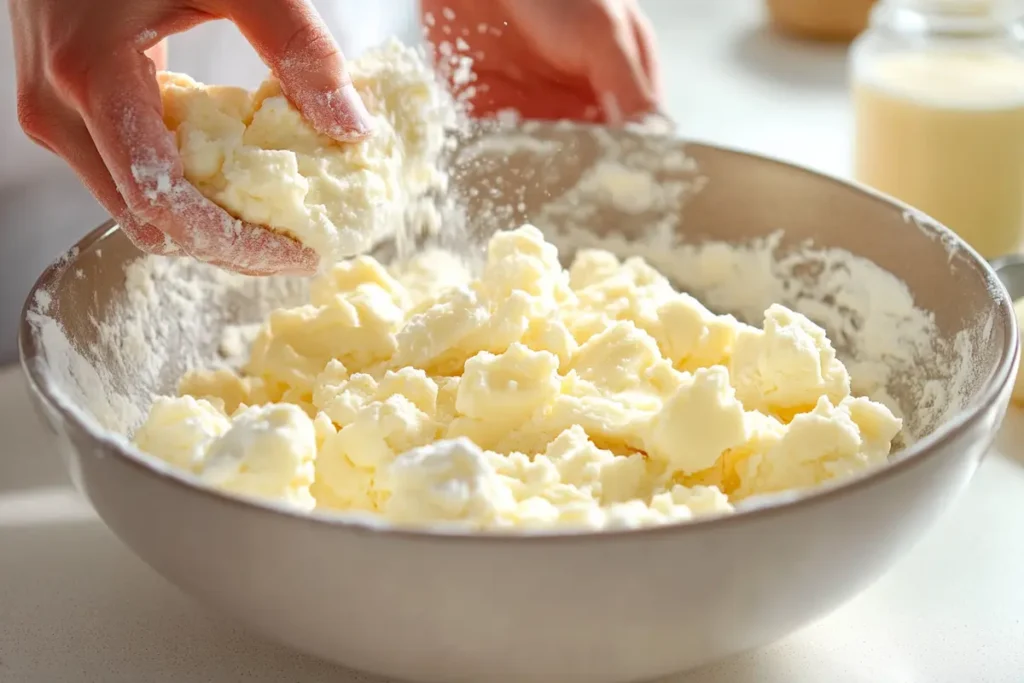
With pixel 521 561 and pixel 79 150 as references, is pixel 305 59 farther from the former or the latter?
pixel 521 561

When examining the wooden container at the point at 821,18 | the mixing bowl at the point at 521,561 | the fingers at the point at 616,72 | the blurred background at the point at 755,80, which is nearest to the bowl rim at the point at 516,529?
the mixing bowl at the point at 521,561

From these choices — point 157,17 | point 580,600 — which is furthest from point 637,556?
point 157,17

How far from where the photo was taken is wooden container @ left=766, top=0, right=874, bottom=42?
8.23 ft

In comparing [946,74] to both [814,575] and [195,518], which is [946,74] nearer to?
[814,575]

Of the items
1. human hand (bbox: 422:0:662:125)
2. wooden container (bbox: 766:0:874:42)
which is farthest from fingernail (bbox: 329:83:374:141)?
wooden container (bbox: 766:0:874:42)

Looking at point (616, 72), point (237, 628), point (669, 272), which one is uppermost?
point (616, 72)

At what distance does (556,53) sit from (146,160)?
773 millimetres

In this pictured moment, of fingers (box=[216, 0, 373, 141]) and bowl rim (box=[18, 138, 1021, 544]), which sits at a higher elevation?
fingers (box=[216, 0, 373, 141])

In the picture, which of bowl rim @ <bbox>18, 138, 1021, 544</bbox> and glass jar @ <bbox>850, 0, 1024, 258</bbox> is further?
glass jar @ <bbox>850, 0, 1024, 258</bbox>

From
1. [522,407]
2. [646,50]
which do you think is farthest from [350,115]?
[646,50]

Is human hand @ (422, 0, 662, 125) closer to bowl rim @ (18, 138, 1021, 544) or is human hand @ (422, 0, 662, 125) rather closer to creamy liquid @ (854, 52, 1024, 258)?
creamy liquid @ (854, 52, 1024, 258)

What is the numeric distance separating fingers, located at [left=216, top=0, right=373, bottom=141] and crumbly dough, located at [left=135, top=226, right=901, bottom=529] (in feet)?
0.80

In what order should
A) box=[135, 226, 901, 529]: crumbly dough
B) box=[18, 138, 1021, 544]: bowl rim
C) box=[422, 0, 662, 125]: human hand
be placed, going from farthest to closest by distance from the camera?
box=[422, 0, 662, 125]: human hand → box=[135, 226, 901, 529]: crumbly dough → box=[18, 138, 1021, 544]: bowl rim

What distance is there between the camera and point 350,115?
1.05 meters
